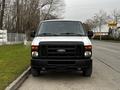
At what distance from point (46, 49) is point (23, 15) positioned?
53.1m

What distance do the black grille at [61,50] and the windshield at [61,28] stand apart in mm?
1169

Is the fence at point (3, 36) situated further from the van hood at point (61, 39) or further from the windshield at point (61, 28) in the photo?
the van hood at point (61, 39)

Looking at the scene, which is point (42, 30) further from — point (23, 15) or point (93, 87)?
point (23, 15)

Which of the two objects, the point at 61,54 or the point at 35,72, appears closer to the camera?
the point at 61,54

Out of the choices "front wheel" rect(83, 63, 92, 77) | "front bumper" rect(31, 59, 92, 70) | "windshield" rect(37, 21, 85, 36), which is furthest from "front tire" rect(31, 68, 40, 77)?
"front wheel" rect(83, 63, 92, 77)

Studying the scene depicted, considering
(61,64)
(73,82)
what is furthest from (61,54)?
(73,82)

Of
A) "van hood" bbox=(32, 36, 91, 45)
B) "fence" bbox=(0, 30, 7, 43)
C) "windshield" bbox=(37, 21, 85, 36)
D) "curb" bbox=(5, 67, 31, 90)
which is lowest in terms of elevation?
"curb" bbox=(5, 67, 31, 90)

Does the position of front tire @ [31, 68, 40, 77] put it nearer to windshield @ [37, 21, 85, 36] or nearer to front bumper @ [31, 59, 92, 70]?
front bumper @ [31, 59, 92, 70]

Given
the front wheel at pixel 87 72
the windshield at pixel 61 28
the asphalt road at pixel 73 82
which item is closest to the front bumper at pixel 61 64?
the asphalt road at pixel 73 82

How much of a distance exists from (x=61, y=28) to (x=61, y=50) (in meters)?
1.74

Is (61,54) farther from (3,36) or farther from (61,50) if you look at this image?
(3,36)

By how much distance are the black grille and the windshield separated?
3.83 ft

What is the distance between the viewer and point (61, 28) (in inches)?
475

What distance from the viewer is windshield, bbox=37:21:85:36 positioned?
11.8m
